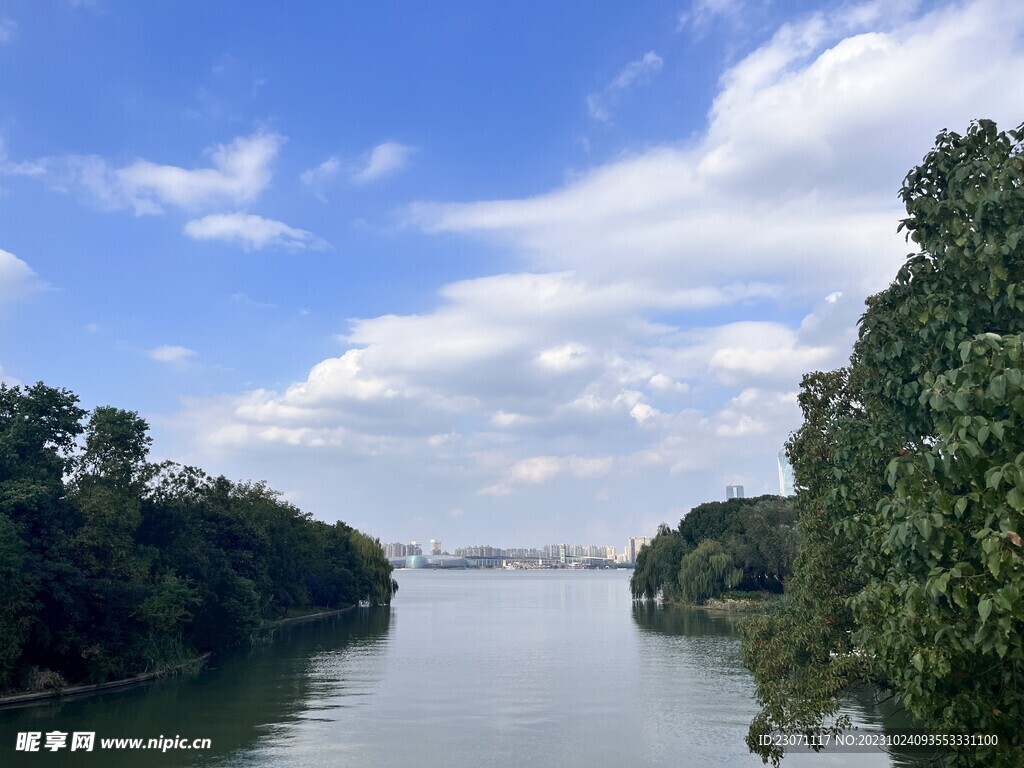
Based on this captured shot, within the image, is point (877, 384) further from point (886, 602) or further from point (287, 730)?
point (287, 730)

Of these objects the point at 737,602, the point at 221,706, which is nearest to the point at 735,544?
the point at 737,602

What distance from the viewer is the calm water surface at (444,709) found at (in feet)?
78.0

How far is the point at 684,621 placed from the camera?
6569 cm

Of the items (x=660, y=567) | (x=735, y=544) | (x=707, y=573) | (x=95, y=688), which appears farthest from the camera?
(x=660, y=567)

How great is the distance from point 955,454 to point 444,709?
2843 cm

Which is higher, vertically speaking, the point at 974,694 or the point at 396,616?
the point at 974,694

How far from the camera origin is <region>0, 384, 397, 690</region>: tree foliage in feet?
101

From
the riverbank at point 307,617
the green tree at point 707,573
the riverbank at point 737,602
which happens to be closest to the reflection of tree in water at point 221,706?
the riverbank at point 307,617

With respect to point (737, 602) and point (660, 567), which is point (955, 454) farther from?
point (660, 567)

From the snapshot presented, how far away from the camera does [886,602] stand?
749cm

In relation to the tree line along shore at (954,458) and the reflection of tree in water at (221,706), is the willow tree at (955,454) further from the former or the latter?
the reflection of tree in water at (221,706)

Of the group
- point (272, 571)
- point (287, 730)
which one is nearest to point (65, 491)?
point (287, 730)

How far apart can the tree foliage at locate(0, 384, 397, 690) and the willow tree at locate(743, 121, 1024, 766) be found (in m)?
29.9

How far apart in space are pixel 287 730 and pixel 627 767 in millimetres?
11567
